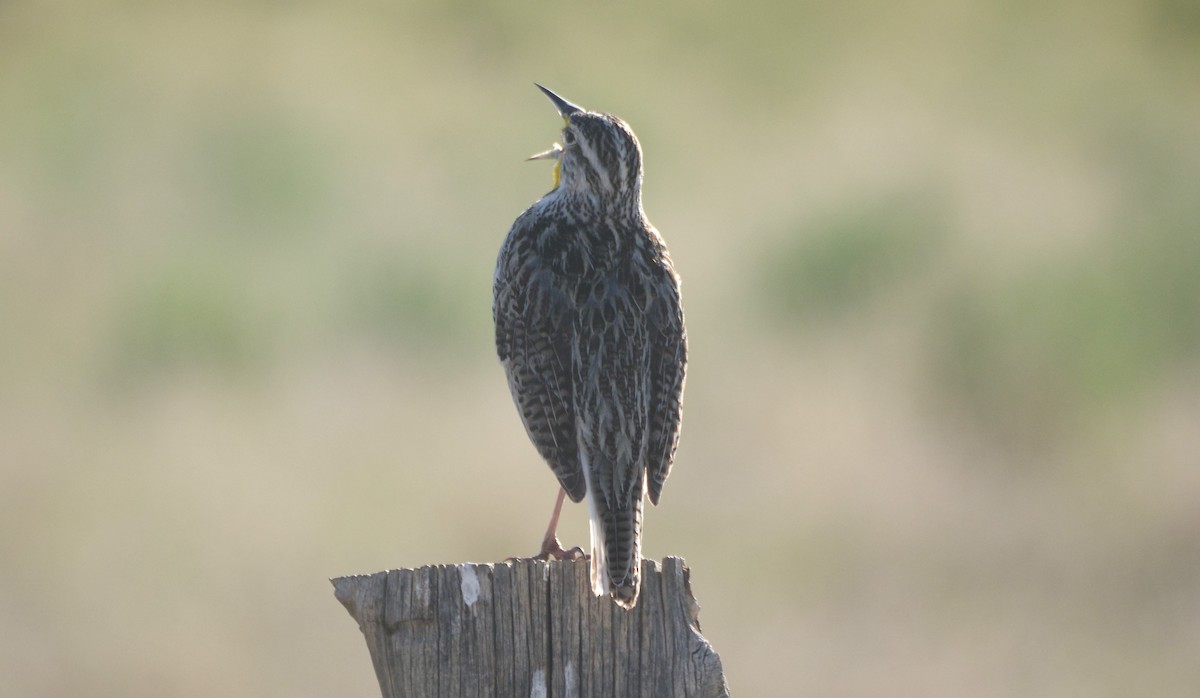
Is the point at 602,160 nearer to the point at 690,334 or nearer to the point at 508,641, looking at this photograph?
the point at 508,641

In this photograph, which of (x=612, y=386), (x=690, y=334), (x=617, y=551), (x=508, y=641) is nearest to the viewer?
(x=508, y=641)

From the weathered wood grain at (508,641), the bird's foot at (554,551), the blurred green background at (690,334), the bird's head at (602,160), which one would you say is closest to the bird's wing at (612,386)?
the bird's foot at (554,551)

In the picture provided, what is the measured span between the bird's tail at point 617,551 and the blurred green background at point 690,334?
5634 mm

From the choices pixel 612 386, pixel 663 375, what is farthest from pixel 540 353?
pixel 663 375

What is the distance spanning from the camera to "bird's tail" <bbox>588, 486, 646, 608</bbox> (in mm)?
4844

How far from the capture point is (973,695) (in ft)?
38.1

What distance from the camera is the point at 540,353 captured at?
6352mm

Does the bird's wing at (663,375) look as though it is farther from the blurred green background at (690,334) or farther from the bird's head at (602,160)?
the blurred green background at (690,334)

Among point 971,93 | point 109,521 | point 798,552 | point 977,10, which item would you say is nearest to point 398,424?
point 109,521

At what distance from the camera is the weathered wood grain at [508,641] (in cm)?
463

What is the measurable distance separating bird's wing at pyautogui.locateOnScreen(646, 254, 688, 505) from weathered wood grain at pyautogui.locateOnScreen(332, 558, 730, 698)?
1366 mm

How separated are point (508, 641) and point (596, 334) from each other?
1.82 m

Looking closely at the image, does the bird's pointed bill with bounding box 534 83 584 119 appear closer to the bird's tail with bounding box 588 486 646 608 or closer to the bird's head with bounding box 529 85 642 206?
the bird's head with bounding box 529 85 642 206

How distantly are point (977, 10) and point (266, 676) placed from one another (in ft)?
53.8
